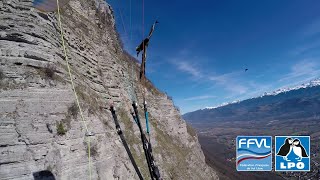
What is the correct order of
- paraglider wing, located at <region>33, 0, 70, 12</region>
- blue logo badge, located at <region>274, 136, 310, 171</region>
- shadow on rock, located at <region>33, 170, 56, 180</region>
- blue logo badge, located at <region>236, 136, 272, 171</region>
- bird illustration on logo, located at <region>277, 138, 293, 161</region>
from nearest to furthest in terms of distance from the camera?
shadow on rock, located at <region>33, 170, 56, 180</region>, paraglider wing, located at <region>33, 0, 70, 12</region>, blue logo badge, located at <region>274, 136, 310, 171</region>, bird illustration on logo, located at <region>277, 138, 293, 161</region>, blue logo badge, located at <region>236, 136, 272, 171</region>

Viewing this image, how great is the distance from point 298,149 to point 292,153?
0.73 m

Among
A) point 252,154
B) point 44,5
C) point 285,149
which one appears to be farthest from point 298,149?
point 44,5

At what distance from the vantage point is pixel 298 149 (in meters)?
28.0

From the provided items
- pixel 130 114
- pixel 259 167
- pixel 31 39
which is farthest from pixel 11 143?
pixel 259 167

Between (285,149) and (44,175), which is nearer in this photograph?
(44,175)

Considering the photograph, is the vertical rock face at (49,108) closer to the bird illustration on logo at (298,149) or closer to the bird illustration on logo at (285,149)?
the bird illustration on logo at (285,149)

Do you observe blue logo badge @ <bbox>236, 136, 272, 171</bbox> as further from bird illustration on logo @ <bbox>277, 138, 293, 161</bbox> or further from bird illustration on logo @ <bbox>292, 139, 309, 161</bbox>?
bird illustration on logo @ <bbox>292, 139, 309, 161</bbox>

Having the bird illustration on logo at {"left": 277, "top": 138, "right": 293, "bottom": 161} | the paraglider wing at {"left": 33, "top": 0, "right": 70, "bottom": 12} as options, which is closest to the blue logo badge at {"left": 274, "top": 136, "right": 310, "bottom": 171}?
the bird illustration on logo at {"left": 277, "top": 138, "right": 293, "bottom": 161}

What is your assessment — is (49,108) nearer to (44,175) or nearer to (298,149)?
(44,175)

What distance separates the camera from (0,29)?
15930mm

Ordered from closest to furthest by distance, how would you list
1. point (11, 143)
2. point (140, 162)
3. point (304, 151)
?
point (11, 143)
point (140, 162)
point (304, 151)

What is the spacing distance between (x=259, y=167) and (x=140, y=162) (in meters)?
15.5

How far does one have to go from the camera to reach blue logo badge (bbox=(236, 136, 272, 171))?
30.1m

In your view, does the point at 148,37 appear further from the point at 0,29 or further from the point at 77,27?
the point at 77,27
